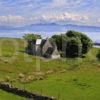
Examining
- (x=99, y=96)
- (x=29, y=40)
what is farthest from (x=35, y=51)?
(x=99, y=96)

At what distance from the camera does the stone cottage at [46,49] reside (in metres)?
111

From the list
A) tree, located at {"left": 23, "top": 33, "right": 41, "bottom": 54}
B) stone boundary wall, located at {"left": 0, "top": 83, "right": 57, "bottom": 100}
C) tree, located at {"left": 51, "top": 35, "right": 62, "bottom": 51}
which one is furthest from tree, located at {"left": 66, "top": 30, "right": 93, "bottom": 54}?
stone boundary wall, located at {"left": 0, "top": 83, "right": 57, "bottom": 100}

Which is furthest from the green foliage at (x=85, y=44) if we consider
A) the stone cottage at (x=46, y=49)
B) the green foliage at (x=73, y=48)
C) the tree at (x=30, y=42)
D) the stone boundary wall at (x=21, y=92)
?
the stone boundary wall at (x=21, y=92)

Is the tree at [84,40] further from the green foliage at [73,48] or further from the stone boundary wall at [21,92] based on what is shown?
the stone boundary wall at [21,92]

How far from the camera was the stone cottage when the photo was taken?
111062mm

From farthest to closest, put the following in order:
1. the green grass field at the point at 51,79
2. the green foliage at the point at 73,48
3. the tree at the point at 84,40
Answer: the tree at the point at 84,40 → the green foliage at the point at 73,48 → the green grass field at the point at 51,79

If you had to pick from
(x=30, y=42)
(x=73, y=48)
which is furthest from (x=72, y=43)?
(x=30, y=42)

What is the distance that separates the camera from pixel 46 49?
115812 mm

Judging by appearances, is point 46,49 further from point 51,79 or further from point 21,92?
point 21,92

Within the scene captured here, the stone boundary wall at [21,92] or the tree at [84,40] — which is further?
the tree at [84,40]

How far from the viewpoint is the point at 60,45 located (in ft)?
408

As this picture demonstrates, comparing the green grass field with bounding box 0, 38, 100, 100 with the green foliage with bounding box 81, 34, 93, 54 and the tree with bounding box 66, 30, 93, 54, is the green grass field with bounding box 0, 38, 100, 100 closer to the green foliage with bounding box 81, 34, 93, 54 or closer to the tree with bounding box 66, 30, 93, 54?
the green foliage with bounding box 81, 34, 93, 54

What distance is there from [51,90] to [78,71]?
918 inches

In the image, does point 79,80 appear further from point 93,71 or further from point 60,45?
point 60,45
